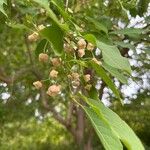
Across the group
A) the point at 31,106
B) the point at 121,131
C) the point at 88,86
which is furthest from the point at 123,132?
the point at 31,106

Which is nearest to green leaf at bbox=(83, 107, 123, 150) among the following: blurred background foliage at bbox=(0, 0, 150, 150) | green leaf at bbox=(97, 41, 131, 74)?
green leaf at bbox=(97, 41, 131, 74)

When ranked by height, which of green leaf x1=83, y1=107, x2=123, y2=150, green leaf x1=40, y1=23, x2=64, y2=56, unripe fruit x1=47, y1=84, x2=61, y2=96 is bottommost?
unripe fruit x1=47, y1=84, x2=61, y2=96

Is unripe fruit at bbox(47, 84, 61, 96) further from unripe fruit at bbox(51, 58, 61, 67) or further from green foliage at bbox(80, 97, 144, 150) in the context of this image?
green foliage at bbox(80, 97, 144, 150)

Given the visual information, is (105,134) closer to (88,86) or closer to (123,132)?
(123,132)

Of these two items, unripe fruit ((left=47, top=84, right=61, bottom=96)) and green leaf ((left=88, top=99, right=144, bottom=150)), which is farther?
unripe fruit ((left=47, top=84, right=61, bottom=96))

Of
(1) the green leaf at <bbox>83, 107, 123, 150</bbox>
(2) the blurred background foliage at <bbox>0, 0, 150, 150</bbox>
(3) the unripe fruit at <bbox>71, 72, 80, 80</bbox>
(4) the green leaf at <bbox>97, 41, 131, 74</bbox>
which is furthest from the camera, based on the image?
(2) the blurred background foliage at <bbox>0, 0, 150, 150</bbox>

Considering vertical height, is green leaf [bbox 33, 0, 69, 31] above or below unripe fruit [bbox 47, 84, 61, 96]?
above
